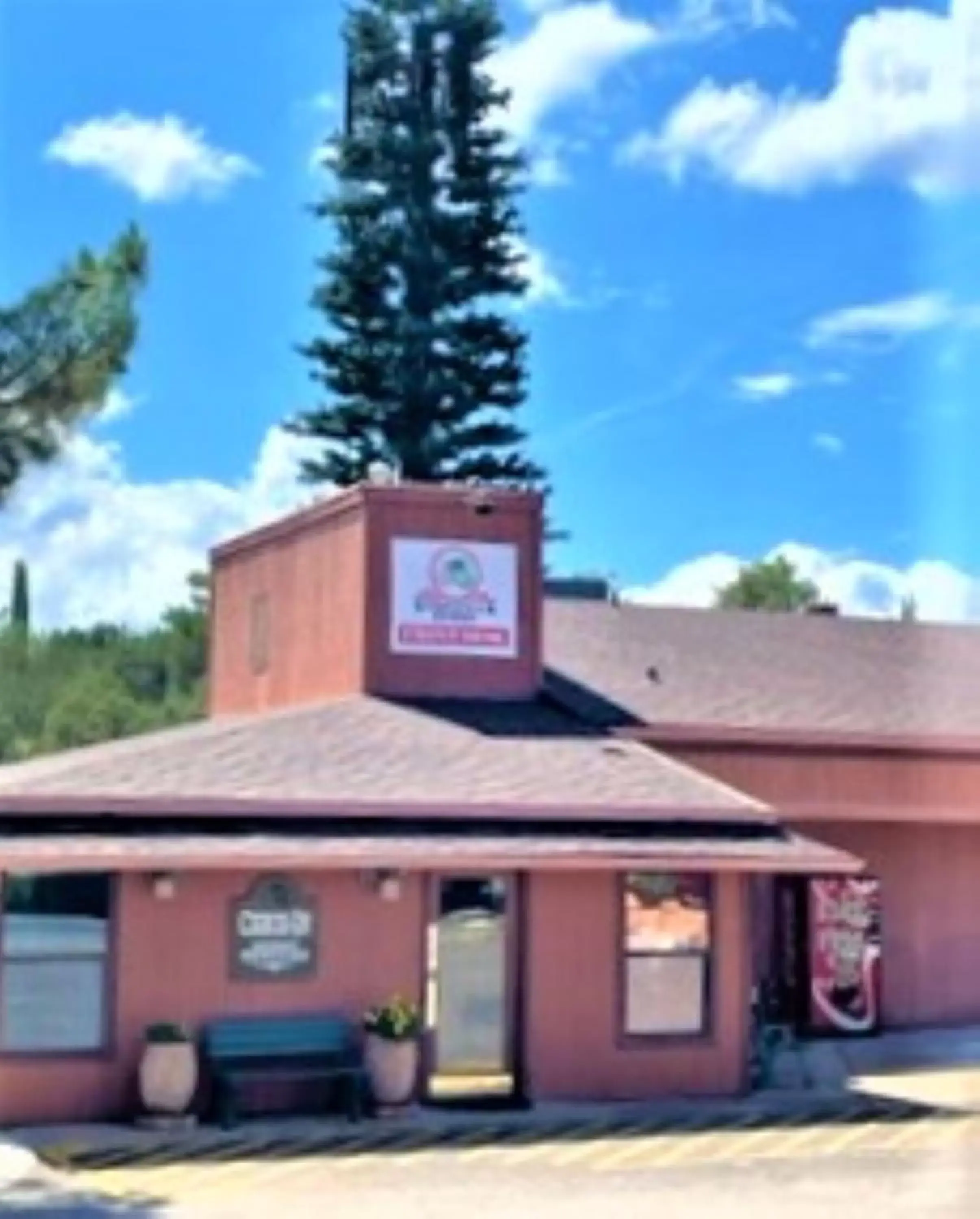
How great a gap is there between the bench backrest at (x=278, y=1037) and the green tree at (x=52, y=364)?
4.42 metres

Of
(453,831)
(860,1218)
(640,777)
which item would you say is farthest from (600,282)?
(640,777)

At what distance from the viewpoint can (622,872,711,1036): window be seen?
47.6 ft

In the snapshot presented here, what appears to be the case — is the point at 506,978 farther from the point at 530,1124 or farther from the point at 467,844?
the point at 530,1124

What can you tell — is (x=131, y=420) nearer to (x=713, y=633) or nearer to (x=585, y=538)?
(x=585, y=538)

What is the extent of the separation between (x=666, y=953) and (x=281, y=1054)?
2.98 m

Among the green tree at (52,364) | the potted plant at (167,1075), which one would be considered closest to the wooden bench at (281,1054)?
the potted plant at (167,1075)

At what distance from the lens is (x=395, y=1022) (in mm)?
13531

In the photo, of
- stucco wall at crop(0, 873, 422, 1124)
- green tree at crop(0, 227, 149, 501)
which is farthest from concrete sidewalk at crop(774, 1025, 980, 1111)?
green tree at crop(0, 227, 149, 501)

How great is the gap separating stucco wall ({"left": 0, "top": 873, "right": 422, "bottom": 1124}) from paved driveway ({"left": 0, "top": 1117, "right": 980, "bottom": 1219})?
1679 millimetres

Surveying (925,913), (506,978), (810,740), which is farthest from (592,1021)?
(925,913)

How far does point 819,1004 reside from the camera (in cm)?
1797

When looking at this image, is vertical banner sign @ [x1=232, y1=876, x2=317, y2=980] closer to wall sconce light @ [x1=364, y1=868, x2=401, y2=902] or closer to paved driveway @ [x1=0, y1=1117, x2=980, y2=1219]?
wall sconce light @ [x1=364, y1=868, x2=401, y2=902]

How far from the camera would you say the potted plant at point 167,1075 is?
12.8 m

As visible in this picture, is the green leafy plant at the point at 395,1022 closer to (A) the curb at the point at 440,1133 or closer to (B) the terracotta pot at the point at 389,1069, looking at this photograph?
(B) the terracotta pot at the point at 389,1069
